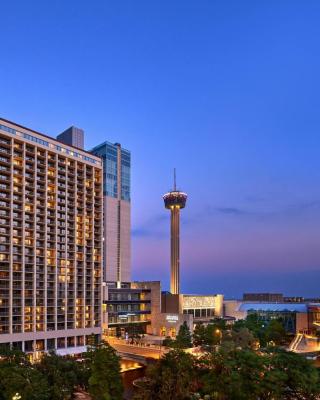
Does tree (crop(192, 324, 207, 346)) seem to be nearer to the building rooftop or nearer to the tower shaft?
the tower shaft

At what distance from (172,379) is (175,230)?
103500mm

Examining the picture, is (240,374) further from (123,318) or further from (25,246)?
(123,318)

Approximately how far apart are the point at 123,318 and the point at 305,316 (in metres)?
59.2

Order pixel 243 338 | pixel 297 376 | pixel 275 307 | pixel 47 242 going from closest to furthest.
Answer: pixel 297 376
pixel 243 338
pixel 47 242
pixel 275 307

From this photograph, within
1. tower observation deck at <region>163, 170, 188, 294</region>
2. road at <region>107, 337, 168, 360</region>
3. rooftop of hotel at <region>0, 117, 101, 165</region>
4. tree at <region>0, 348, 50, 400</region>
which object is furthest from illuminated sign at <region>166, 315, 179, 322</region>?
tree at <region>0, 348, 50, 400</region>

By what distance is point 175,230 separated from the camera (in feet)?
562

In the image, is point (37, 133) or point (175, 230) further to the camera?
point (175, 230)

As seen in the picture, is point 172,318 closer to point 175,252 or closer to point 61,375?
point 175,252

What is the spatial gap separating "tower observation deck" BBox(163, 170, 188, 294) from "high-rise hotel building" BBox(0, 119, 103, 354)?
132 feet

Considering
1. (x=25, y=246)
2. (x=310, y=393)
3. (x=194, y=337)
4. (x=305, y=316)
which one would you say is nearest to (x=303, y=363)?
(x=310, y=393)

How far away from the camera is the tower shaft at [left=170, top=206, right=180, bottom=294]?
163 meters

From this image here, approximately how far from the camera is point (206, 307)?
535 ft

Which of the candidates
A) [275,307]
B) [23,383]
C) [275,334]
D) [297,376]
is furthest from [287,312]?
[23,383]

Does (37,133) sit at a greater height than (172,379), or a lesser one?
greater
